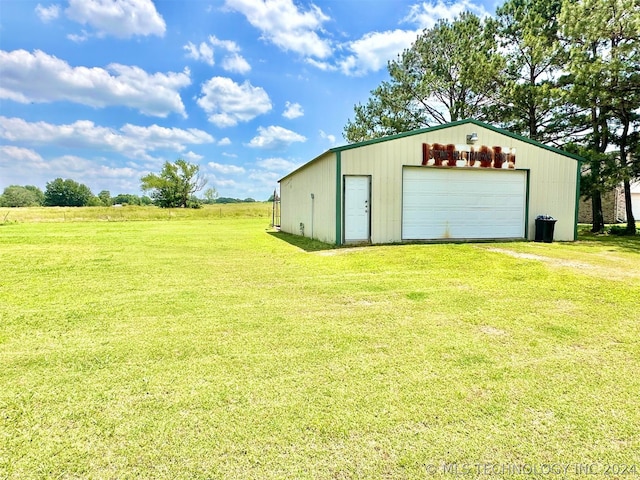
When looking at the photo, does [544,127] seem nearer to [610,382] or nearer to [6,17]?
[610,382]

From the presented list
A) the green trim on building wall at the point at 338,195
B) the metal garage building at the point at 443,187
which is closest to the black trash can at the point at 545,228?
the metal garage building at the point at 443,187

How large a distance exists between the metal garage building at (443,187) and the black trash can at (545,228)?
280 millimetres

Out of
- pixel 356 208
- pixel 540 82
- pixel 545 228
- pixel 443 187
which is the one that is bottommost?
pixel 545 228

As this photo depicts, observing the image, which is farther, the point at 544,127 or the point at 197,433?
the point at 544,127

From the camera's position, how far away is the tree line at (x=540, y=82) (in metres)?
12.2

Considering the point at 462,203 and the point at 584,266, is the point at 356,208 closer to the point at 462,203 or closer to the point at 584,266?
the point at 462,203

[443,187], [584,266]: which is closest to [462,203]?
[443,187]

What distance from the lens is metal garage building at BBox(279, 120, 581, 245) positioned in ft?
32.2

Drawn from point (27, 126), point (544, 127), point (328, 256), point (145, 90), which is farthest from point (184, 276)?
point (27, 126)

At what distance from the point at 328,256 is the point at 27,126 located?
25543mm

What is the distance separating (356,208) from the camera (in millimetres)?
9852

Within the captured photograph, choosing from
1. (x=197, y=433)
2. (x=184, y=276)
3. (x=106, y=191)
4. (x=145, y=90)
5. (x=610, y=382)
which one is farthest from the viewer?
(x=106, y=191)

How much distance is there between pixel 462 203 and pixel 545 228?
2.78m

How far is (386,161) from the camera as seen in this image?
32.4ft
